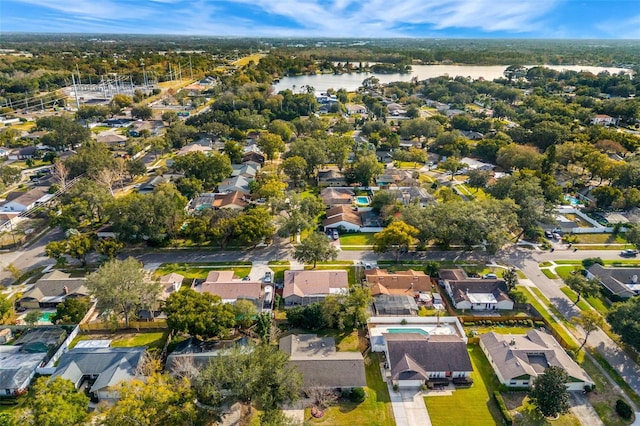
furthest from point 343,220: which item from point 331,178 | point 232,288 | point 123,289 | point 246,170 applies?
point 123,289

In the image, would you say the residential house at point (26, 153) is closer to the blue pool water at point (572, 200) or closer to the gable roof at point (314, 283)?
the gable roof at point (314, 283)

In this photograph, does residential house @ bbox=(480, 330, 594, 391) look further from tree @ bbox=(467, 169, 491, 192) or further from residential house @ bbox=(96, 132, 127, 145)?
residential house @ bbox=(96, 132, 127, 145)

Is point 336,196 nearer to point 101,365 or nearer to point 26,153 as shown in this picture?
point 101,365

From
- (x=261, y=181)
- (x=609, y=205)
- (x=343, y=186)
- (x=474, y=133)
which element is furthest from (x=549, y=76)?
(x=261, y=181)

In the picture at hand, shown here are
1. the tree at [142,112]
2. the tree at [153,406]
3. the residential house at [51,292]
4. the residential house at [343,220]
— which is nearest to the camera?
the tree at [153,406]

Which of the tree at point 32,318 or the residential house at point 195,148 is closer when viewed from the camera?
the tree at point 32,318

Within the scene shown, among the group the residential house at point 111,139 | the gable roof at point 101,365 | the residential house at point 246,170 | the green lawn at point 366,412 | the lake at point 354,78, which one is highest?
the lake at point 354,78

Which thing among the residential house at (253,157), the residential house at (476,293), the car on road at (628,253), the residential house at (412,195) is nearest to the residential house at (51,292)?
the residential house at (476,293)
